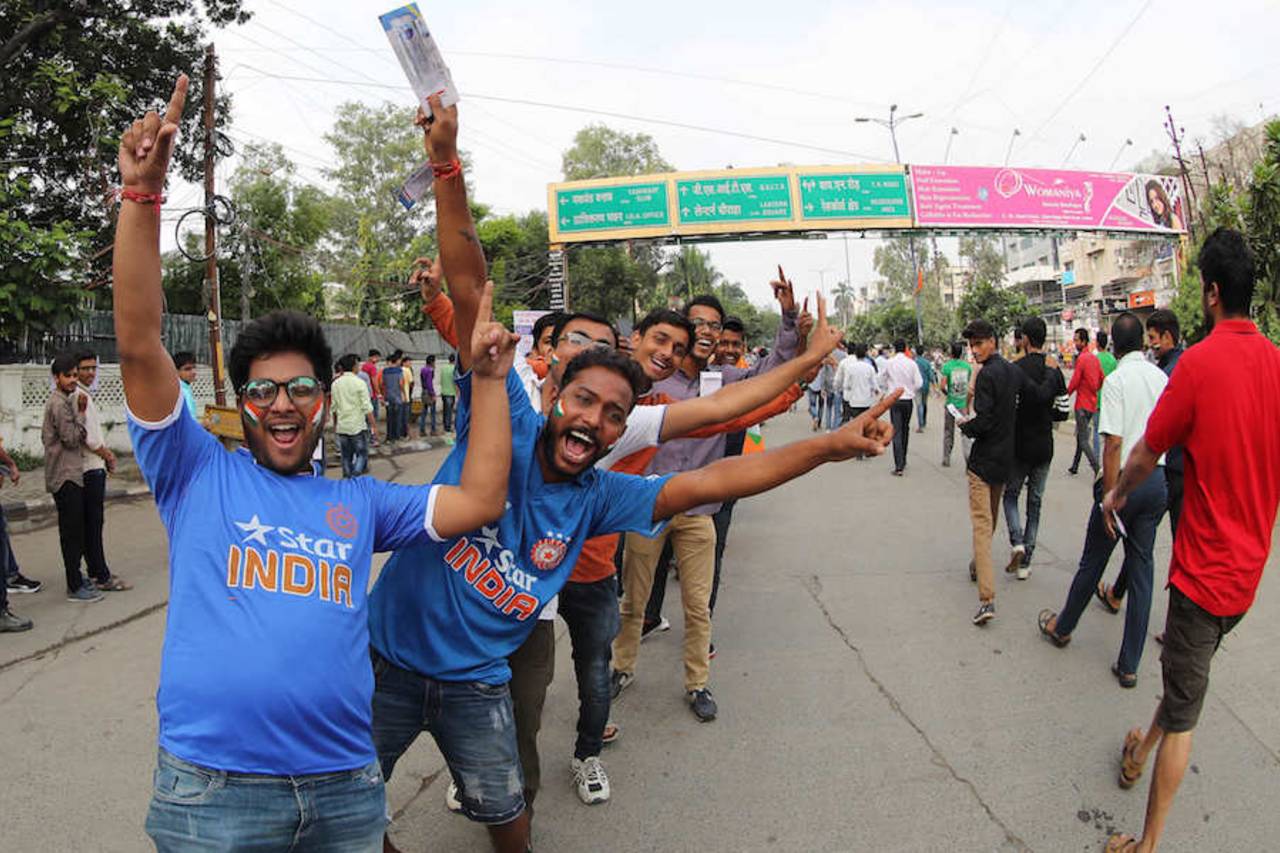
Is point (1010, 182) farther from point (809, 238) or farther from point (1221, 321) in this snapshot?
point (1221, 321)

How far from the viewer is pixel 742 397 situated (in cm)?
267

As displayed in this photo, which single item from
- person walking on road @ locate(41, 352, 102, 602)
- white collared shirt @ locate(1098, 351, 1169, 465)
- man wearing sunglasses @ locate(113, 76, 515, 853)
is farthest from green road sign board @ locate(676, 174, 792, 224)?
man wearing sunglasses @ locate(113, 76, 515, 853)

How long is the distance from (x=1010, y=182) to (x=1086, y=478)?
1439 cm

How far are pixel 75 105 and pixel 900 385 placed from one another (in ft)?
32.6

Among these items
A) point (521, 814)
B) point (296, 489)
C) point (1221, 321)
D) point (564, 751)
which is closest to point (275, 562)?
point (296, 489)

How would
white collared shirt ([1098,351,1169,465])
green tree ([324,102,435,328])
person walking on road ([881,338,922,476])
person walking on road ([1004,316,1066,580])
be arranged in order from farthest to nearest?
green tree ([324,102,435,328]) < person walking on road ([881,338,922,476]) < person walking on road ([1004,316,1066,580]) < white collared shirt ([1098,351,1169,465])

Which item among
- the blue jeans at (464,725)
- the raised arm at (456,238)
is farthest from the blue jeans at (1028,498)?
the raised arm at (456,238)

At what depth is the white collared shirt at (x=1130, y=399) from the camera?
404cm

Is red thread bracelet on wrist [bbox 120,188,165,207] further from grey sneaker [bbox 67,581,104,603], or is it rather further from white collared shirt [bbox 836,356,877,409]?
white collared shirt [bbox 836,356,877,409]

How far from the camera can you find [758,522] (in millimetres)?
7883

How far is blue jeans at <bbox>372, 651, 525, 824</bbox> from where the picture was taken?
6.81 ft

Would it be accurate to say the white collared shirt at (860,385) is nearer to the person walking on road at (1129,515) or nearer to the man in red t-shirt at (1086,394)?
the man in red t-shirt at (1086,394)

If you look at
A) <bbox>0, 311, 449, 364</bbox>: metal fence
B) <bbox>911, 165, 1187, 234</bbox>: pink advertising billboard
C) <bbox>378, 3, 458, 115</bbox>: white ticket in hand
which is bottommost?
<bbox>378, 3, 458, 115</bbox>: white ticket in hand

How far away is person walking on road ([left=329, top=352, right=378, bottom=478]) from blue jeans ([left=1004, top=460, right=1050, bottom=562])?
7.82 metres
